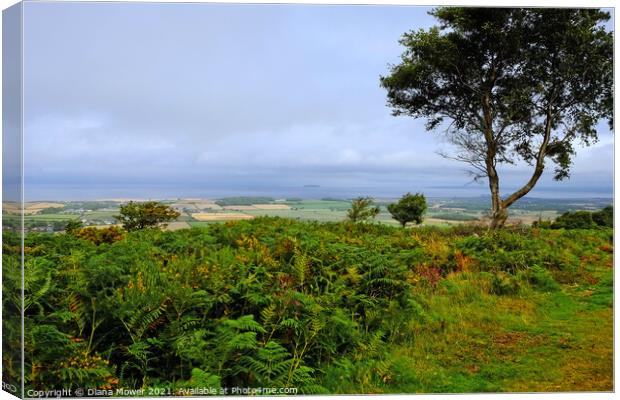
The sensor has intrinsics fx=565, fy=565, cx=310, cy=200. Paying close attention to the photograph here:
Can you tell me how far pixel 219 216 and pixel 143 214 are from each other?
0.72 m

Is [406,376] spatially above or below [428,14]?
below

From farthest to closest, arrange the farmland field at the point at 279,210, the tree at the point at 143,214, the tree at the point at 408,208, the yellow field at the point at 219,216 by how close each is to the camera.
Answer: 1. the tree at the point at 408,208
2. the yellow field at the point at 219,216
3. the tree at the point at 143,214
4. the farmland field at the point at 279,210

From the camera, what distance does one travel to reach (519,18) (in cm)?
622

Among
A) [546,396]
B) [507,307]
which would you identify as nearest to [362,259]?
[507,307]

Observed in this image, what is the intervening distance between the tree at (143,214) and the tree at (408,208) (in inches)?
86.2

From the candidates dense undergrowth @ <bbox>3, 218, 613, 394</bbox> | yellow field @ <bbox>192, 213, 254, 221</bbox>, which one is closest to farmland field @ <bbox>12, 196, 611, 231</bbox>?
yellow field @ <bbox>192, 213, 254, 221</bbox>

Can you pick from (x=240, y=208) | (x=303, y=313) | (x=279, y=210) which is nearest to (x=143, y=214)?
(x=240, y=208)

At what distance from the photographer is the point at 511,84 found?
642 centimetres

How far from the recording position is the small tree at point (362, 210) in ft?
18.9

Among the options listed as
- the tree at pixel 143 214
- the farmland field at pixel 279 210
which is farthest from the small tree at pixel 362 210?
the tree at pixel 143 214

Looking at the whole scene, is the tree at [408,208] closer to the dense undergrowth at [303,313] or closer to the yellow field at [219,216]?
the dense undergrowth at [303,313]

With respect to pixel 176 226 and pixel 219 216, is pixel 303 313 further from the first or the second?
pixel 176 226

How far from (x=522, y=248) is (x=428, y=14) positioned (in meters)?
2.87

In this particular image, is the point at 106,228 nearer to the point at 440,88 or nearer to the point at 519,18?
the point at 440,88
